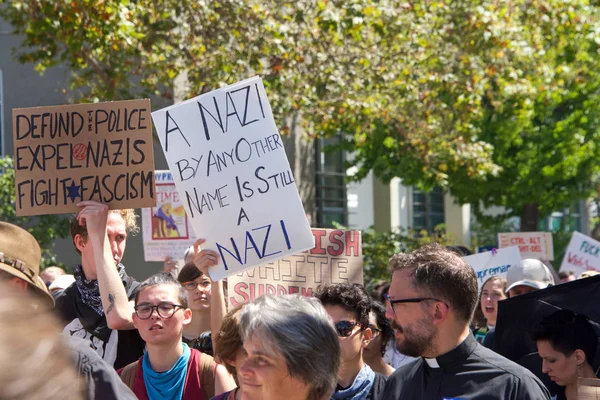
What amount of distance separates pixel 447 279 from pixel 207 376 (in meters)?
1.28

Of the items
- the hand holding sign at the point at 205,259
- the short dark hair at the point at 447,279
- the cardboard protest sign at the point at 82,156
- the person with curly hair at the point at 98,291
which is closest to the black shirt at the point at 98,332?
the person with curly hair at the point at 98,291

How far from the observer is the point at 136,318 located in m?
4.42

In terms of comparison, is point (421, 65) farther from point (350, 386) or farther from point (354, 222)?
point (354, 222)

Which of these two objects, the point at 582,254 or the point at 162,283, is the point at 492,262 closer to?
the point at 582,254

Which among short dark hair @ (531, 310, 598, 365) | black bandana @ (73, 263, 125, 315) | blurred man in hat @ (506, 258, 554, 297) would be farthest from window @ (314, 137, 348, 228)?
black bandana @ (73, 263, 125, 315)

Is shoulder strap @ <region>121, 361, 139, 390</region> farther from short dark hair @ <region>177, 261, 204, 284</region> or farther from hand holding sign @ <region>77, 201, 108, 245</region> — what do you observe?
short dark hair @ <region>177, 261, 204, 284</region>

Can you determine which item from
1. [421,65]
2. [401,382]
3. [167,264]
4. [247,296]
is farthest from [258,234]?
[421,65]

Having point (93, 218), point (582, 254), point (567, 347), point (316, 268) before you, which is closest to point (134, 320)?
point (93, 218)

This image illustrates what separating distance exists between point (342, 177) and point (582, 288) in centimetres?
1931

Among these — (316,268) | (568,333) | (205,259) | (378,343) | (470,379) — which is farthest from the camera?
(316,268)

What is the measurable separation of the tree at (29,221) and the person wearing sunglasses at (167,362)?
31.9 ft

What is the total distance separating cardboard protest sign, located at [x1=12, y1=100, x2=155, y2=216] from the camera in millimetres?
4871

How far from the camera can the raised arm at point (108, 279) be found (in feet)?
14.4

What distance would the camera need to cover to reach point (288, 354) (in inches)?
118
